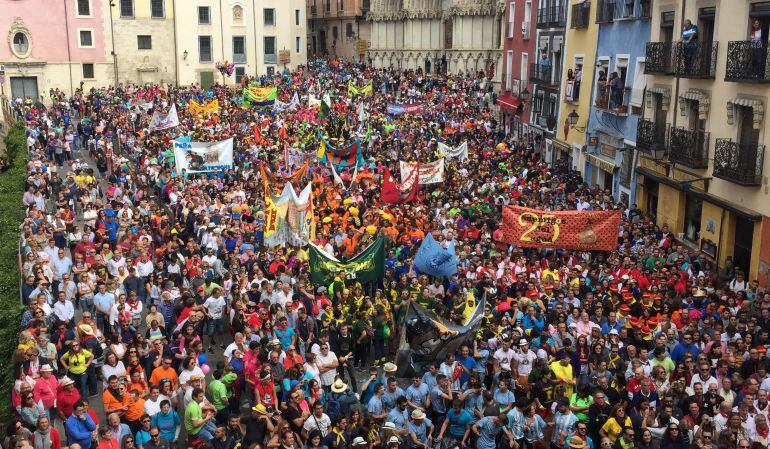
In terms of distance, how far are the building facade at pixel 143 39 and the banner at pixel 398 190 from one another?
4234 centimetres

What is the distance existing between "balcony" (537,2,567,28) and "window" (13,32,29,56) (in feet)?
116

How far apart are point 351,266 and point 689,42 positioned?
11258mm

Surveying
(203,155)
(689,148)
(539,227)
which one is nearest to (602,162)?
(689,148)

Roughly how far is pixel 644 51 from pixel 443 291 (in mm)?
12916

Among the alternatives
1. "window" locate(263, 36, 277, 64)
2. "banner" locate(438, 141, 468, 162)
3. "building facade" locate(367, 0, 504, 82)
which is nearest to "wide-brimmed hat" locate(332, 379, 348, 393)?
"banner" locate(438, 141, 468, 162)

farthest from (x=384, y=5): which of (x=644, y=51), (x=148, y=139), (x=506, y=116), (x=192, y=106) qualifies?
(x=644, y=51)

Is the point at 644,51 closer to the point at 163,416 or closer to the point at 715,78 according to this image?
the point at 715,78

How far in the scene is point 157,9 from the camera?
63.6 meters

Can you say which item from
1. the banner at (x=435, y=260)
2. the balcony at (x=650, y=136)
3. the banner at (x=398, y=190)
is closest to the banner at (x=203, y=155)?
the banner at (x=398, y=190)

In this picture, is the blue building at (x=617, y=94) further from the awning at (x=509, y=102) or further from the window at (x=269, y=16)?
the window at (x=269, y=16)

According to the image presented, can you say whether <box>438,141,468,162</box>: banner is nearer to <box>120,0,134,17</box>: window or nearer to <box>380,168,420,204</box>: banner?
<box>380,168,420,204</box>: banner

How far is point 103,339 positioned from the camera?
1467 cm

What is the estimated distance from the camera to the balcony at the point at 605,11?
29.1m

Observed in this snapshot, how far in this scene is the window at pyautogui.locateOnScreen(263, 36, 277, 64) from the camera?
68562 millimetres
